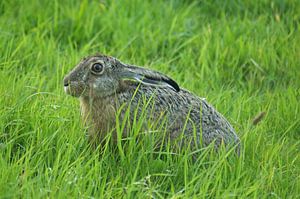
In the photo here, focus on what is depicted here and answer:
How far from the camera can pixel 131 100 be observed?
532cm

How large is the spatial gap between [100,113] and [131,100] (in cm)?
25

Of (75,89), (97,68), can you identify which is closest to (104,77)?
(97,68)

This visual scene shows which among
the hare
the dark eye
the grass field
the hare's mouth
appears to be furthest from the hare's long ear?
the grass field

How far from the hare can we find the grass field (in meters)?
0.17

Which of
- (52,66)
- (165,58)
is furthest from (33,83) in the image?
(165,58)

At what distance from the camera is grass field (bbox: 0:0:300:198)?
4.63 metres

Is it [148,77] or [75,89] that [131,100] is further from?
[75,89]

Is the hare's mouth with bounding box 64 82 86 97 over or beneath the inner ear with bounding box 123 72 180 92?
beneath

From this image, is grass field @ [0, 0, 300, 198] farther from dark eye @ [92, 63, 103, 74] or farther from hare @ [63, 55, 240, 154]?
dark eye @ [92, 63, 103, 74]

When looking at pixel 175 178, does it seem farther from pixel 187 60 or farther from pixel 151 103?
pixel 187 60

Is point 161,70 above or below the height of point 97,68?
below

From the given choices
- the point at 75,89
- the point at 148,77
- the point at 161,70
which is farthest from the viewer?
the point at 161,70

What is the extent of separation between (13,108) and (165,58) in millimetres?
2502

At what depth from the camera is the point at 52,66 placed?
6.84 meters
